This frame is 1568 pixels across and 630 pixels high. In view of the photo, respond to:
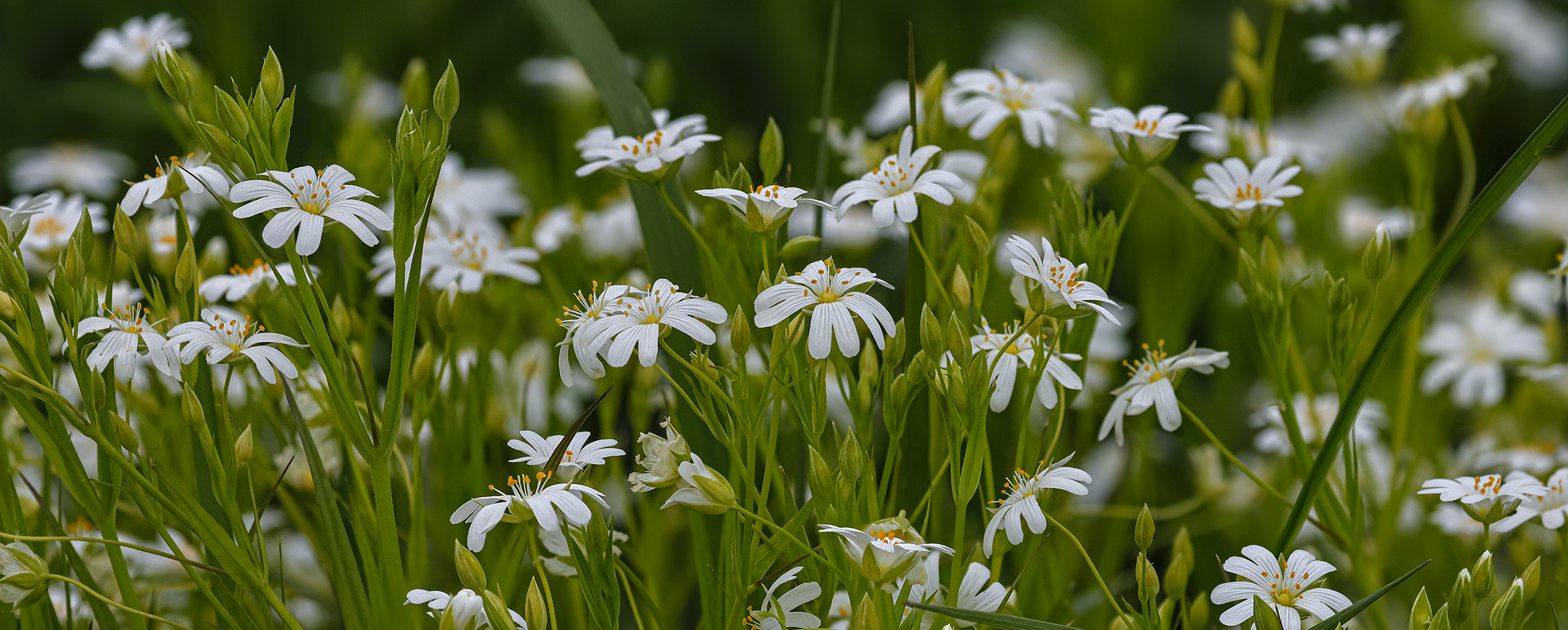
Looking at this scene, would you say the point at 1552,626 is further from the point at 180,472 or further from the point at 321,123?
the point at 321,123

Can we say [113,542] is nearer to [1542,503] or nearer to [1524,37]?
[1542,503]

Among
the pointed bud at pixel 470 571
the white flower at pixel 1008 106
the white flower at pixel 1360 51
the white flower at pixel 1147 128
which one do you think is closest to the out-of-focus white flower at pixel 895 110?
the white flower at pixel 1008 106

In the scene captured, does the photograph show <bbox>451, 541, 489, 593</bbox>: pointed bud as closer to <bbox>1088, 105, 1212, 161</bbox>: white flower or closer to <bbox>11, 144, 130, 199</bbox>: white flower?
<bbox>1088, 105, 1212, 161</bbox>: white flower

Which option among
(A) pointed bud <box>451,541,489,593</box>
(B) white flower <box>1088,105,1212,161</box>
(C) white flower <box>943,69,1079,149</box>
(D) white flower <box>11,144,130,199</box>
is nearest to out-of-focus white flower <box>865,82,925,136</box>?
(C) white flower <box>943,69,1079,149</box>

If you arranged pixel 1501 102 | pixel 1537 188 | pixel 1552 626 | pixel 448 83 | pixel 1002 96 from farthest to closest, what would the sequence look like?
pixel 1501 102 → pixel 1537 188 → pixel 1002 96 → pixel 1552 626 → pixel 448 83

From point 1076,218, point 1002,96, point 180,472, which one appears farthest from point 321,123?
point 1076,218

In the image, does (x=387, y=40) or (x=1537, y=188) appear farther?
(x=387, y=40)
